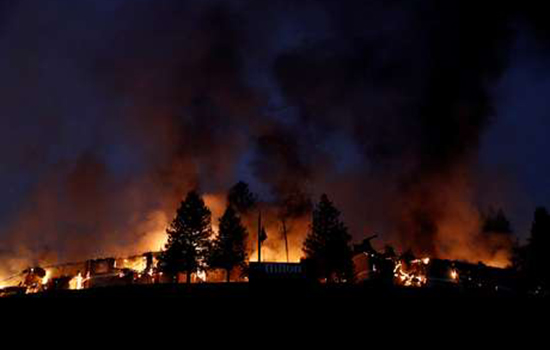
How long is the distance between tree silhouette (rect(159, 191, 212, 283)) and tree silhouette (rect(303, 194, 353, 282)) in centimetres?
1479

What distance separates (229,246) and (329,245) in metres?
14.4

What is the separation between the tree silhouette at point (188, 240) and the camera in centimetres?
4556

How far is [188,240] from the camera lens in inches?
1863

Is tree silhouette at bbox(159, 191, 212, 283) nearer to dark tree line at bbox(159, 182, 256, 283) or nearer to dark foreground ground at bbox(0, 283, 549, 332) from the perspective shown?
dark tree line at bbox(159, 182, 256, 283)

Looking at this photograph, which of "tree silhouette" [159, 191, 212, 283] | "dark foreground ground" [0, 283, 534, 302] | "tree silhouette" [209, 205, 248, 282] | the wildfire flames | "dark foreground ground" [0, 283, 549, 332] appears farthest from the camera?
"tree silhouette" [209, 205, 248, 282]

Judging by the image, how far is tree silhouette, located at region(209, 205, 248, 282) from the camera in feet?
157

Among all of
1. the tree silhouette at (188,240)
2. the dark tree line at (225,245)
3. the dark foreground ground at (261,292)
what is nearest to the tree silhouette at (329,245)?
the dark tree line at (225,245)

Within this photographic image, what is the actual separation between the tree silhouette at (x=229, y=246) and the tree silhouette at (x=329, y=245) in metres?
9.78

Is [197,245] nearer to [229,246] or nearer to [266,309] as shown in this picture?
[229,246]

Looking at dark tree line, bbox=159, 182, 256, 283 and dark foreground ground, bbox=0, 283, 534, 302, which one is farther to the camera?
dark tree line, bbox=159, 182, 256, 283

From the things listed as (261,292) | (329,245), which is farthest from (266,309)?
(329,245)

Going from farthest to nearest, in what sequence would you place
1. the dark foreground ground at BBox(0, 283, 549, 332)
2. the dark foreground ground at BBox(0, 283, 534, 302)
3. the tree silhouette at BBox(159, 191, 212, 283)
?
the tree silhouette at BBox(159, 191, 212, 283)
the dark foreground ground at BBox(0, 283, 534, 302)
the dark foreground ground at BBox(0, 283, 549, 332)

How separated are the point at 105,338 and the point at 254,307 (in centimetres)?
595

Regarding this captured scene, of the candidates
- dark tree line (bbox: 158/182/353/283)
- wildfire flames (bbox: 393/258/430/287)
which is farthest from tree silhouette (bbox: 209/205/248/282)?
wildfire flames (bbox: 393/258/430/287)
